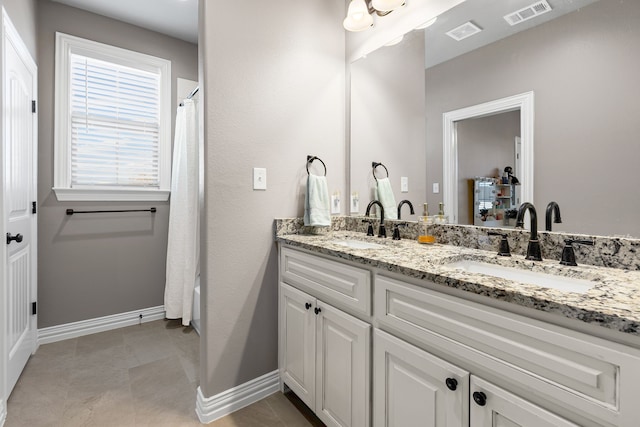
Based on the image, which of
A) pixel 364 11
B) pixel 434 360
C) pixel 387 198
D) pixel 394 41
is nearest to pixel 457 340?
pixel 434 360

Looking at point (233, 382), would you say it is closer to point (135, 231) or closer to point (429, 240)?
point (429, 240)

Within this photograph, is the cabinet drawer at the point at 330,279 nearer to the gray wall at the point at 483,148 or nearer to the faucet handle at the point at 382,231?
the faucet handle at the point at 382,231

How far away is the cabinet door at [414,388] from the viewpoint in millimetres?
899

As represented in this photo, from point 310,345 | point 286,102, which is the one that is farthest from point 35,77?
point 310,345

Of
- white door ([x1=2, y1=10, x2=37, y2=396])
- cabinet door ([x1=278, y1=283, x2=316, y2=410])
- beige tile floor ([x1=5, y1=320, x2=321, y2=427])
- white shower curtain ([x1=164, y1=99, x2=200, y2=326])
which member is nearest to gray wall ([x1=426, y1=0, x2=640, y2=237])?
cabinet door ([x1=278, y1=283, x2=316, y2=410])

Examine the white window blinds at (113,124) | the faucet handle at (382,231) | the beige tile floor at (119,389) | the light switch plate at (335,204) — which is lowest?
the beige tile floor at (119,389)

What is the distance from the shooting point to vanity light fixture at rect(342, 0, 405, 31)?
5.67ft

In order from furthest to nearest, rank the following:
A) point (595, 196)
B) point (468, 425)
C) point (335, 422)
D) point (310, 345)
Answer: point (310, 345), point (335, 422), point (595, 196), point (468, 425)

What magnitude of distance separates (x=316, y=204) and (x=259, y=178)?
1.19 ft

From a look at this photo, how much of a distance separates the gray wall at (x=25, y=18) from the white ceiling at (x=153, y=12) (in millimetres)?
325

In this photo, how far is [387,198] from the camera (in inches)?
77.5

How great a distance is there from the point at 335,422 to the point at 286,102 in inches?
66.1

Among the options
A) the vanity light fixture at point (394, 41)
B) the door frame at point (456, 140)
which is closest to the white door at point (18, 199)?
the vanity light fixture at point (394, 41)

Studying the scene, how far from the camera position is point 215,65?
63.7 inches
